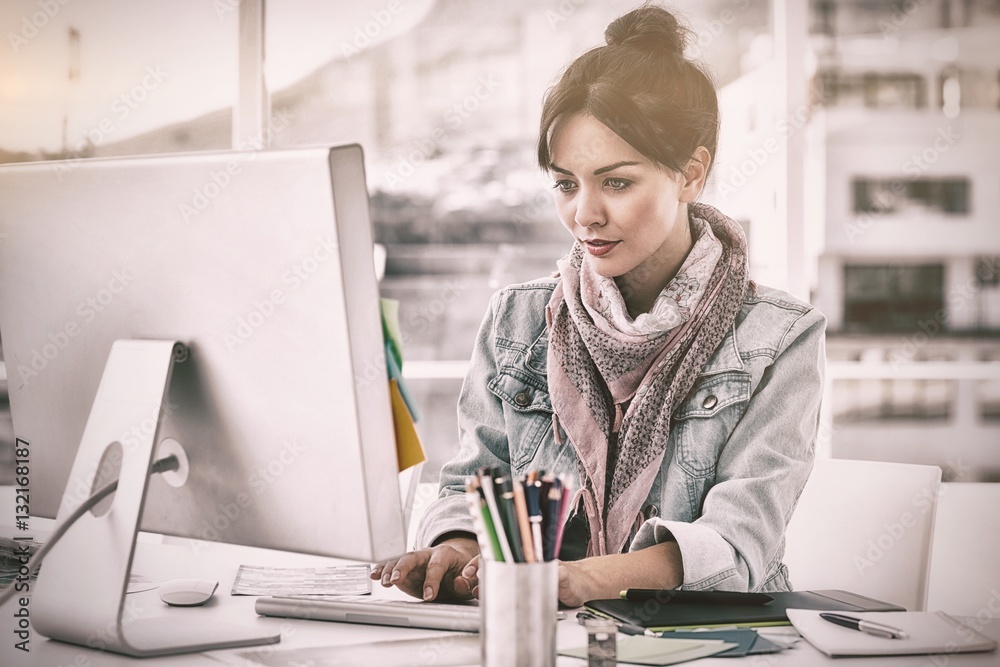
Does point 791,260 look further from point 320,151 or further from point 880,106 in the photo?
point 880,106

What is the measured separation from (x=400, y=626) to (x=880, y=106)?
4.99m

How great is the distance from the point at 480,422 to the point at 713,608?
59cm

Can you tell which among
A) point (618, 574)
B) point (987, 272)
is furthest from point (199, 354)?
point (987, 272)

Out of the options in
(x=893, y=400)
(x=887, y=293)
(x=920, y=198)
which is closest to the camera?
(x=920, y=198)

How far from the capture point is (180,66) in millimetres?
2641

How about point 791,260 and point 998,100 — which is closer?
point 791,260

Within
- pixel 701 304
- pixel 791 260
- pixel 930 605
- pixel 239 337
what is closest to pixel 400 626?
pixel 239 337
